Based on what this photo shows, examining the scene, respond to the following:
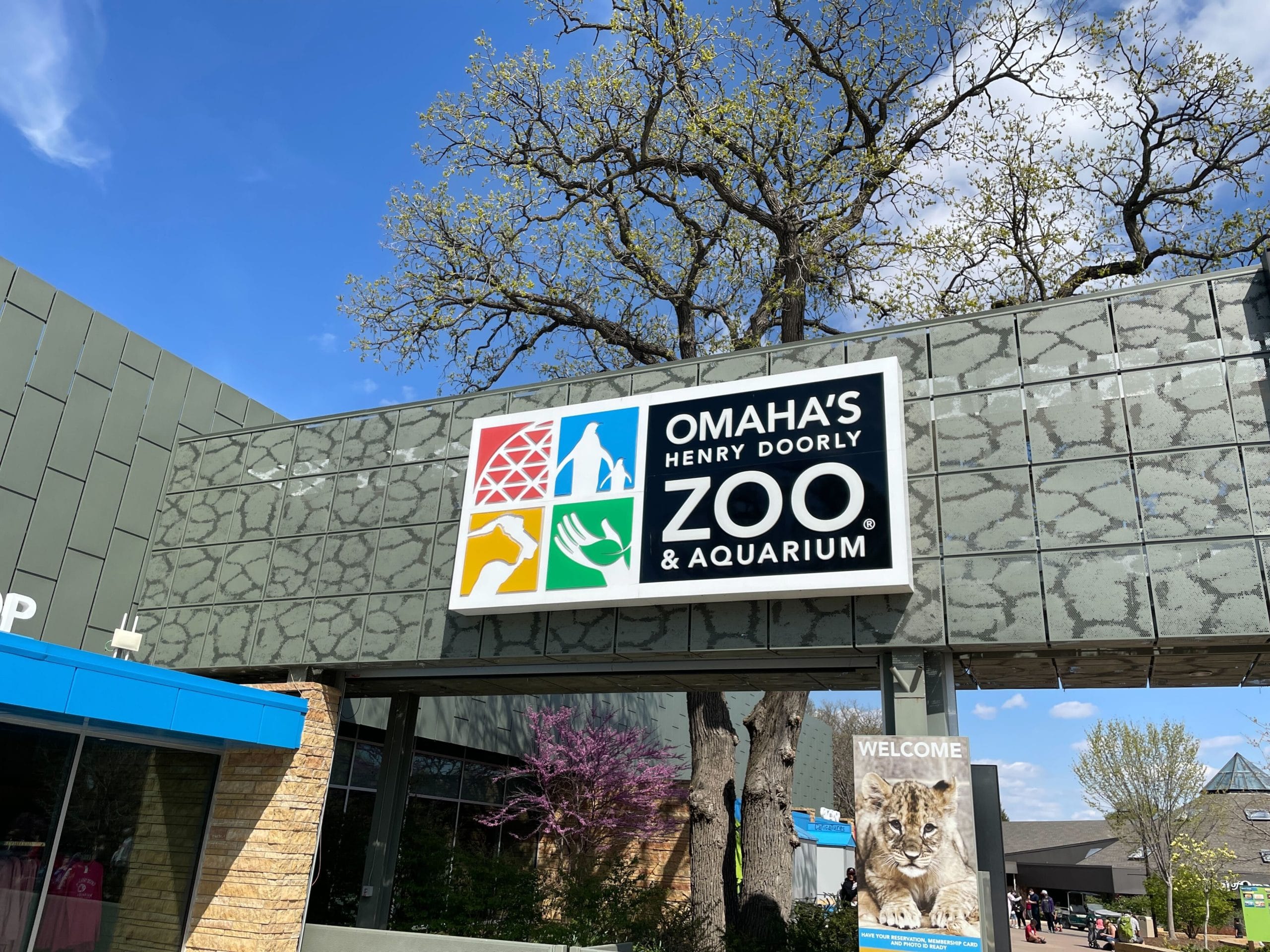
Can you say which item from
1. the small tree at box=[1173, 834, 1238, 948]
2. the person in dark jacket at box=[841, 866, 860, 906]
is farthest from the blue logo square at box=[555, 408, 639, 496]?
the small tree at box=[1173, 834, 1238, 948]

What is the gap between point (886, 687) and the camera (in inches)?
309

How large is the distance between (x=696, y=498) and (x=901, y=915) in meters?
3.88

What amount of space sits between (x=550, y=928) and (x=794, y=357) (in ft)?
25.9

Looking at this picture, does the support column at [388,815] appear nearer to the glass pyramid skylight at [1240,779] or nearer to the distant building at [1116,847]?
the distant building at [1116,847]

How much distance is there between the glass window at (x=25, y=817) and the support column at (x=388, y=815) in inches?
153

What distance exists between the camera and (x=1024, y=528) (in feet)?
25.0

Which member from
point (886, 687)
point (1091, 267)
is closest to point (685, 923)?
point (886, 687)

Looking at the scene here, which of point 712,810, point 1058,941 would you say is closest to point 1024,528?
point 712,810

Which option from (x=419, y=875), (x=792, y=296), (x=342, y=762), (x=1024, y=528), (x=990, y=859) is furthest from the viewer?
(x=342, y=762)

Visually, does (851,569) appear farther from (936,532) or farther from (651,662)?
(651,662)

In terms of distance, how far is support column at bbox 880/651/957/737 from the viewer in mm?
7652

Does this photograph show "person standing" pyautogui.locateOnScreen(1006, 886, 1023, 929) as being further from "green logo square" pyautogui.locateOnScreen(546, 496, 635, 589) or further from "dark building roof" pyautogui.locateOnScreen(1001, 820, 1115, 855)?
"green logo square" pyautogui.locateOnScreen(546, 496, 635, 589)

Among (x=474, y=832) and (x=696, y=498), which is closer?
(x=696, y=498)

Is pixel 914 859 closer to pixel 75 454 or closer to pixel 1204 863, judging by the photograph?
pixel 75 454
